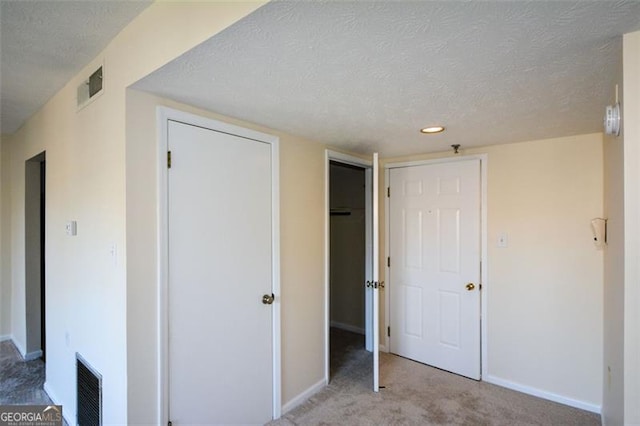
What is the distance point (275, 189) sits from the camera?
242 cm

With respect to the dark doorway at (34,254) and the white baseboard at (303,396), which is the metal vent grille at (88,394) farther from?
the dark doorway at (34,254)

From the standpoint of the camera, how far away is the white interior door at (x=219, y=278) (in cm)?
185

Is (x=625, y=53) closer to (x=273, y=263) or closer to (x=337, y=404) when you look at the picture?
(x=273, y=263)

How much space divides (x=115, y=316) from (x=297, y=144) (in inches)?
65.9

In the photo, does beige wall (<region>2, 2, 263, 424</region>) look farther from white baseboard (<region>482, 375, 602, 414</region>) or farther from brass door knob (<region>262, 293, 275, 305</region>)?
white baseboard (<region>482, 375, 602, 414</region>)

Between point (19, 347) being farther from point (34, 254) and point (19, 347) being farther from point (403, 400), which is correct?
point (403, 400)

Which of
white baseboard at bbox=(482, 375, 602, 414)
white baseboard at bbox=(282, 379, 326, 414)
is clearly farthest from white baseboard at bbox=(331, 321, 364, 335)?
white baseboard at bbox=(482, 375, 602, 414)

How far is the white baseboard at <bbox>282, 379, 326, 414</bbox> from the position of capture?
2521 mm

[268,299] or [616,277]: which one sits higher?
[616,277]

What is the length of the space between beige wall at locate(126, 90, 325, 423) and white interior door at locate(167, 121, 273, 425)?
4.4 inches

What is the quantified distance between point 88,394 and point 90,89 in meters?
1.84

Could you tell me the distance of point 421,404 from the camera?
2.61 meters

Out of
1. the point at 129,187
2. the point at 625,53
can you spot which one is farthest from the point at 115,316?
the point at 625,53

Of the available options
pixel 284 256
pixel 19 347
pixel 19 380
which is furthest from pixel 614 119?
pixel 19 347
